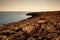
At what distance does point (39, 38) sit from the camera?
1555 mm

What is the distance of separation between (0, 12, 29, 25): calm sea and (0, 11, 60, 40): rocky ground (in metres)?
0.06

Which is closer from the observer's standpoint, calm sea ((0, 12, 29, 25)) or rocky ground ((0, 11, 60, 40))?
rocky ground ((0, 11, 60, 40))

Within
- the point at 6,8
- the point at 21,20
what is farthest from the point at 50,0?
the point at 6,8

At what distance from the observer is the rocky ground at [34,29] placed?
1.57m

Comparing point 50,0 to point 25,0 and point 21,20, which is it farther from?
point 21,20

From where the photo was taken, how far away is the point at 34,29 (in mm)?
1635

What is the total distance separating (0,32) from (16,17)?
350 millimetres

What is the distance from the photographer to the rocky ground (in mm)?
1569

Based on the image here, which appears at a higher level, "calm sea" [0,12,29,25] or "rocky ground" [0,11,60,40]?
"calm sea" [0,12,29,25]

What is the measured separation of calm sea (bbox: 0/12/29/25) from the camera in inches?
70.4

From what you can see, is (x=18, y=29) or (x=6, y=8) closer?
(x=18, y=29)

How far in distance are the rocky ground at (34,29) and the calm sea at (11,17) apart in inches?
2.3

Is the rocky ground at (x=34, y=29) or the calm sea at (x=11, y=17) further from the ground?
the calm sea at (x=11, y=17)

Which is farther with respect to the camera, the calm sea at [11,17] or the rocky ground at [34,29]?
the calm sea at [11,17]
